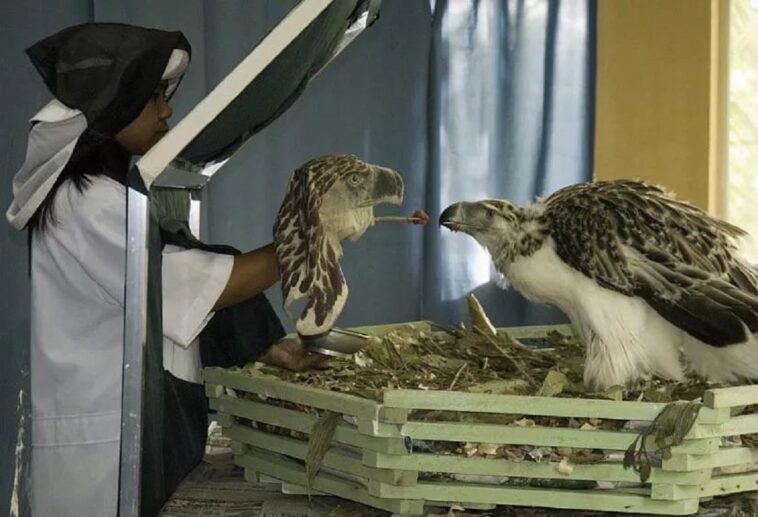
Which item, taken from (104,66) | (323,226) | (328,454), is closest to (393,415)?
(328,454)

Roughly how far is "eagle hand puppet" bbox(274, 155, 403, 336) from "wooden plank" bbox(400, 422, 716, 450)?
176mm

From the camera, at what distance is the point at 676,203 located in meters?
1.11

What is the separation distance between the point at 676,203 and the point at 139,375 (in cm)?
57

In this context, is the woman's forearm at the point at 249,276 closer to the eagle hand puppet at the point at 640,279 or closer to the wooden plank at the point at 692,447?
the eagle hand puppet at the point at 640,279

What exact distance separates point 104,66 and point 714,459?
69 cm

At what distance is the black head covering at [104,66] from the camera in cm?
107

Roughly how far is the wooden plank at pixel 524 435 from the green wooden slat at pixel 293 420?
0.02 meters

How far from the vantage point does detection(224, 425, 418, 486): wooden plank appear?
0.96m

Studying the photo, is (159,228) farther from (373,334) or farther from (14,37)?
(14,37)

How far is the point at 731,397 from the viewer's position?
921 millimetres

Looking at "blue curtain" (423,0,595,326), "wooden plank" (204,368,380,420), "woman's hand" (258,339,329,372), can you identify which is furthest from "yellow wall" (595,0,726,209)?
"wooden plank" (204,368,380,420)

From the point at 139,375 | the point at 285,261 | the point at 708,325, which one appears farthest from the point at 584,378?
the point at 139,375

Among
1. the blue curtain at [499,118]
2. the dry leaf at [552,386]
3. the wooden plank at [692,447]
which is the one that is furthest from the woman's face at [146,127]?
the blue curtain at [499,118]

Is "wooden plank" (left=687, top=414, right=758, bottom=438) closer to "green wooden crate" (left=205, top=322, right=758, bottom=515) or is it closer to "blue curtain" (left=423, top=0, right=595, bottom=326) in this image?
"green wooden crate" (left=205, top=322, right=758, bottom=515)
